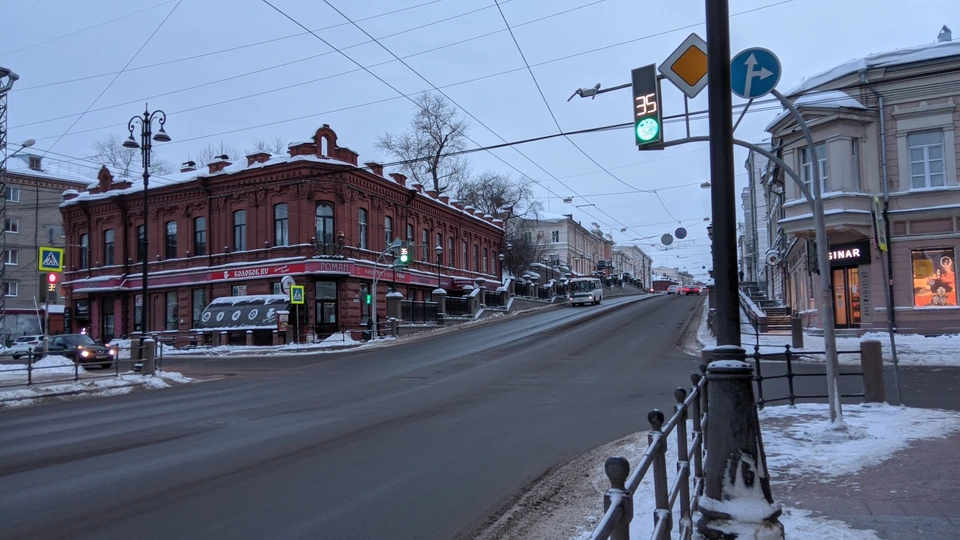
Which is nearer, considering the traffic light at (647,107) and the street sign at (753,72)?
the street sign at (753,72)

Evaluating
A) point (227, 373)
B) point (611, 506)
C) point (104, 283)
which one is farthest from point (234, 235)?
point (611, 506)

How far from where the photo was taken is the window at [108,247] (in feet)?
162

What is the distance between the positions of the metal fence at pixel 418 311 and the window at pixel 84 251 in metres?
26.9

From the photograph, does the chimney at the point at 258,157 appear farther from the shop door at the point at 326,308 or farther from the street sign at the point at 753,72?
the street sign at the point at 753,72

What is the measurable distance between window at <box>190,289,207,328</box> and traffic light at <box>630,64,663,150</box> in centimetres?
3771

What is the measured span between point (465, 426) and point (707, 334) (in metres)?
20.5

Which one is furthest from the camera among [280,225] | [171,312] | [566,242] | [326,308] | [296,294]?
[566,242]

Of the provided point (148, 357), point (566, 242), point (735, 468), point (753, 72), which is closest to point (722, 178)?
point (735, 468)

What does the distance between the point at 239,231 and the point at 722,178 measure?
41104 millimetres

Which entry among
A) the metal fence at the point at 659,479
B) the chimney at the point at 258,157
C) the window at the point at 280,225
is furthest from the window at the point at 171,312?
the metal fence at the point at 659,479

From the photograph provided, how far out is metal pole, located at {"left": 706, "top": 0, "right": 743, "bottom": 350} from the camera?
16.5 feet

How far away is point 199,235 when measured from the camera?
146 ft

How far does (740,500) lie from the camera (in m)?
4.55

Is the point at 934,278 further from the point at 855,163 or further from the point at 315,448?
the point at 315,448
